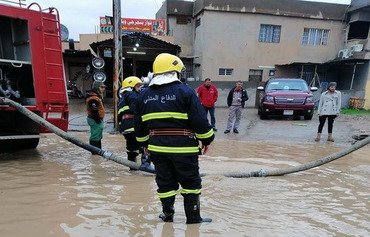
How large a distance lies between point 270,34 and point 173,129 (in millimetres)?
21441

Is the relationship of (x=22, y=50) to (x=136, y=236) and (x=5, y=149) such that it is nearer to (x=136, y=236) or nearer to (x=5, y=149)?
(x=5, y=149)

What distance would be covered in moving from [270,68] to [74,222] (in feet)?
68.8

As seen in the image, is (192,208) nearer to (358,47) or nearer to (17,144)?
(17,144)

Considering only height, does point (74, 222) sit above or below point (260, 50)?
below

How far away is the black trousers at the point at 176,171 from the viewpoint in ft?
10.3

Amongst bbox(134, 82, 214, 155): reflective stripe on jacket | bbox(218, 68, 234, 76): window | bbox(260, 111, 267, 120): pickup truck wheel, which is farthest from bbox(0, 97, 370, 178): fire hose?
bbox(218, 68, 234, 76): window

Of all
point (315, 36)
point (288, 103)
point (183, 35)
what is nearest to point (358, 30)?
point (315, 36)

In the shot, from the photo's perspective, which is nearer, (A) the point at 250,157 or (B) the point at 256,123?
(A) the point at 250,157

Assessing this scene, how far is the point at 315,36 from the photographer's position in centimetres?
2341

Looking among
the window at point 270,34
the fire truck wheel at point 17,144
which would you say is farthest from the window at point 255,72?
the fire truck wheel at point 17,144

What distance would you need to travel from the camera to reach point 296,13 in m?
22.6

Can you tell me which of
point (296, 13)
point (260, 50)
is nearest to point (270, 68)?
point (260, 50)

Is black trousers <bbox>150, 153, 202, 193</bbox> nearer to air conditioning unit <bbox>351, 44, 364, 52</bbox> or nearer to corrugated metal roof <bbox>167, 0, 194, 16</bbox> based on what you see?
air conditioning unit <bbox>351, 44, 364, 52</bbox>

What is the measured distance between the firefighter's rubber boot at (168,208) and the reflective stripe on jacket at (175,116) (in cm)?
52
